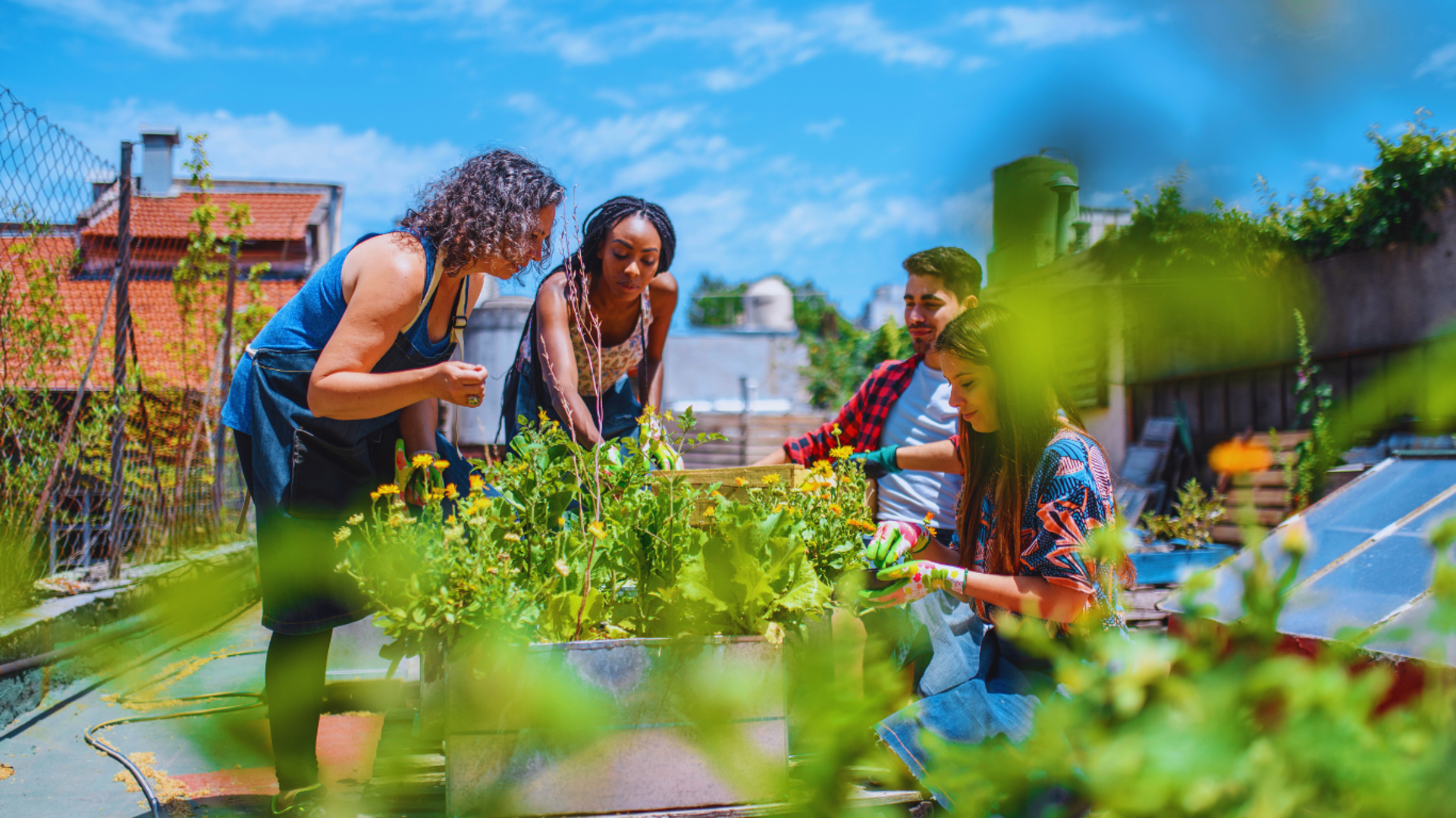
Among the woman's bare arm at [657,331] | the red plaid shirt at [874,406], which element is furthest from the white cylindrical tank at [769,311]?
the woman's bare arm at [657,331]

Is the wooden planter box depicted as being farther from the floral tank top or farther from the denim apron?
the floral tank top

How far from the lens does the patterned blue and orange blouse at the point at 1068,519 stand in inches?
64.9

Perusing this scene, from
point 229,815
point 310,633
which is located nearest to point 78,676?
point 229,815

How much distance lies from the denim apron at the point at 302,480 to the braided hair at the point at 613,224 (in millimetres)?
701

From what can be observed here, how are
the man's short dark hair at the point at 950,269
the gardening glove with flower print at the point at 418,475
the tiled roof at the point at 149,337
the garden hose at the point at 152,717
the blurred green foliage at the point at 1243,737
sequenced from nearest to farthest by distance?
the blurred green foliage at the point at 1243,737, the garden hose at the point at 152,717, the gardening glove with flower print at the point at 418,475, the man's short dark hair at the point at 950,269, the tiled roof at the point at 149,337

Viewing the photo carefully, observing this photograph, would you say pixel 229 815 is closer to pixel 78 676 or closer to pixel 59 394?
pixel 78 676

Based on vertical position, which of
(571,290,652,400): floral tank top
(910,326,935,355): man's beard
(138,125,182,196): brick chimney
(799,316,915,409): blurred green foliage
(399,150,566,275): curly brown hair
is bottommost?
(571,290,652,400): floral tank top

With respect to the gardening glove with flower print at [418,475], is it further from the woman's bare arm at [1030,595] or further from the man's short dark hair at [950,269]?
the man's short dark hair at [950,269]

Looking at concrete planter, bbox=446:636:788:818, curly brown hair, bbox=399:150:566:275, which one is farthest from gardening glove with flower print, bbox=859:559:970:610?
curly brown hair, bbox=399:150:566:275

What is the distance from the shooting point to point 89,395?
4625 mm

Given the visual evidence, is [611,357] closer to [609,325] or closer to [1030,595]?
[609,325]

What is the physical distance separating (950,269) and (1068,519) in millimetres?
1243

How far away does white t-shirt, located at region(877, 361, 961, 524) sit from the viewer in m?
2.61

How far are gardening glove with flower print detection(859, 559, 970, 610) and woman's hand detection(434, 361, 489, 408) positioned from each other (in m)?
0.75
